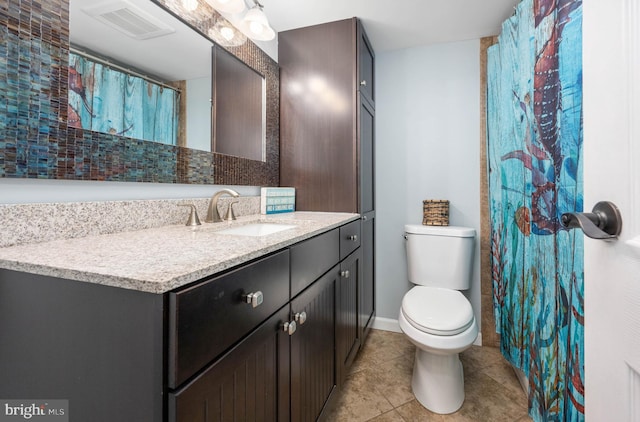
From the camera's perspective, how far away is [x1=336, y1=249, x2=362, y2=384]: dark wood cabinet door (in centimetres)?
138

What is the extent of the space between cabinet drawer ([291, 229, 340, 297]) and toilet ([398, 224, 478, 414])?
0.56 meters

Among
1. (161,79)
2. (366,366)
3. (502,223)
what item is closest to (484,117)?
(502,223)

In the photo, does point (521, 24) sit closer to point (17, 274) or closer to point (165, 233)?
point (165, 233)

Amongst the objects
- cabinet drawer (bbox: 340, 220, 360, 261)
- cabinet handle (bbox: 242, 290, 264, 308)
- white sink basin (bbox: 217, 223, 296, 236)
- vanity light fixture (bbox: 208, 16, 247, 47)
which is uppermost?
vanity light fixture (bbox: 208, 16, 247, 47)

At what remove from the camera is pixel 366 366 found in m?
1.78

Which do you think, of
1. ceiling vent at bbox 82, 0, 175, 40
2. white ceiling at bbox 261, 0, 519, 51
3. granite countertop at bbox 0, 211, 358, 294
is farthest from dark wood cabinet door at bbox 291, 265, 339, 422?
white ceiling at bbox 261, 0, 519, 51

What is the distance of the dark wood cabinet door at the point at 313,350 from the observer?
945mm

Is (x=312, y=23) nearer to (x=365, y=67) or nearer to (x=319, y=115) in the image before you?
(x=365, y=67)

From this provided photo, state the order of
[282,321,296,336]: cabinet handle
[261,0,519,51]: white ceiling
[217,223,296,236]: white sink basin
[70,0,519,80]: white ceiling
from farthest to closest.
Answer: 1. [261,0,519,51]: white ceiling
2. [217,223,296,236]: white sink basin
3. [70,0,519,80]: white ceiling
4. [282,321,296,336]: cabinet handle

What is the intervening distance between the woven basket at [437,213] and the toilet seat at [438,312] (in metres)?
0.48

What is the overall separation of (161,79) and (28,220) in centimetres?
69

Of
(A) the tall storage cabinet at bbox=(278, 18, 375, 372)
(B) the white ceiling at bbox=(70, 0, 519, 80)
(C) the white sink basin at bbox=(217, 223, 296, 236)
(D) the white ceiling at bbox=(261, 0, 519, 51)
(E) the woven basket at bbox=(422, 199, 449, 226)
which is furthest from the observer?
(E) the woven basket at bbox=(422, 199, 449, 226)

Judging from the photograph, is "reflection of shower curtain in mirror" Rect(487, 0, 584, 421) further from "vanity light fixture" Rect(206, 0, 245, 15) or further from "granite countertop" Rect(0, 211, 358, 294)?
"vanity light fixture" Rect(206, 0, 245, 15)

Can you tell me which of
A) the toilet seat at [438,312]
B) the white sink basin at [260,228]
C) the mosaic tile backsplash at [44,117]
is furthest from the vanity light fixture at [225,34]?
the toilet seat at [438,312]
